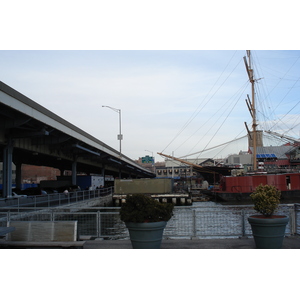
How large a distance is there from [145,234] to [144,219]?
0.35 metres

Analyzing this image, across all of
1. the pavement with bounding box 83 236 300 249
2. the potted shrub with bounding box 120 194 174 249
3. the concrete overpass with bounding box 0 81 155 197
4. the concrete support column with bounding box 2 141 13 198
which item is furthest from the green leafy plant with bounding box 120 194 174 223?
the concrete support column with bounding box 2 141 13 198

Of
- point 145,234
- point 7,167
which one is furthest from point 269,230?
point 7,167

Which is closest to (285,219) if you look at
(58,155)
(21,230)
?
(21,230)

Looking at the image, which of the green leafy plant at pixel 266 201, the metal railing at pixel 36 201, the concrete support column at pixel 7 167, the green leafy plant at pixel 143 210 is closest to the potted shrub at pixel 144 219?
the green leafy plant at pixel 143 210

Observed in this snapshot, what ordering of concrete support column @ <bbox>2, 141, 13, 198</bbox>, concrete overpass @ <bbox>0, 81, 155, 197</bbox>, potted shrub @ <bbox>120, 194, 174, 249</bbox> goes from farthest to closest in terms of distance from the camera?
concrete support column @ <bbox>2, 141, 13, 198</bbox> → concrete overpass @ <bbox>0, 81, 155, 197</bbox> → potted shrub @ <bbox>120, 194, 174, 249</bbox>

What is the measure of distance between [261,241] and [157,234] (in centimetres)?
266

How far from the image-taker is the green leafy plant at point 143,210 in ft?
25.5

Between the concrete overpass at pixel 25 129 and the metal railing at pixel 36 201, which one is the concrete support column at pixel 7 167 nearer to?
the concrete overpass at pixel 25 129

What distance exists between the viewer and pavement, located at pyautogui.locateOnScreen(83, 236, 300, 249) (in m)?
9.43

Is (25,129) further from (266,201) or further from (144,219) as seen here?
(266,201)

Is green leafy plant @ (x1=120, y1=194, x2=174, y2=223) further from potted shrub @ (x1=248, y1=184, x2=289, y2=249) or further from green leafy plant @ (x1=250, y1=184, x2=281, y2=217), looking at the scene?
green leafy plant @ (x1=250, y1=184, x2=281, y2=217)

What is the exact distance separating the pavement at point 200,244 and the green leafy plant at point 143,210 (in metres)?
1.91

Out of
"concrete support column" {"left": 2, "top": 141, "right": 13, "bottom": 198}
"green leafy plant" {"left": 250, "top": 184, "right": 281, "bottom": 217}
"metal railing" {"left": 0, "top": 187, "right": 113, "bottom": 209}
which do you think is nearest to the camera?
"green leafy plant" {"left": 250, "top": 184, "right": 281, "bottom": 217}

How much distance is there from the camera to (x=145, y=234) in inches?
308
